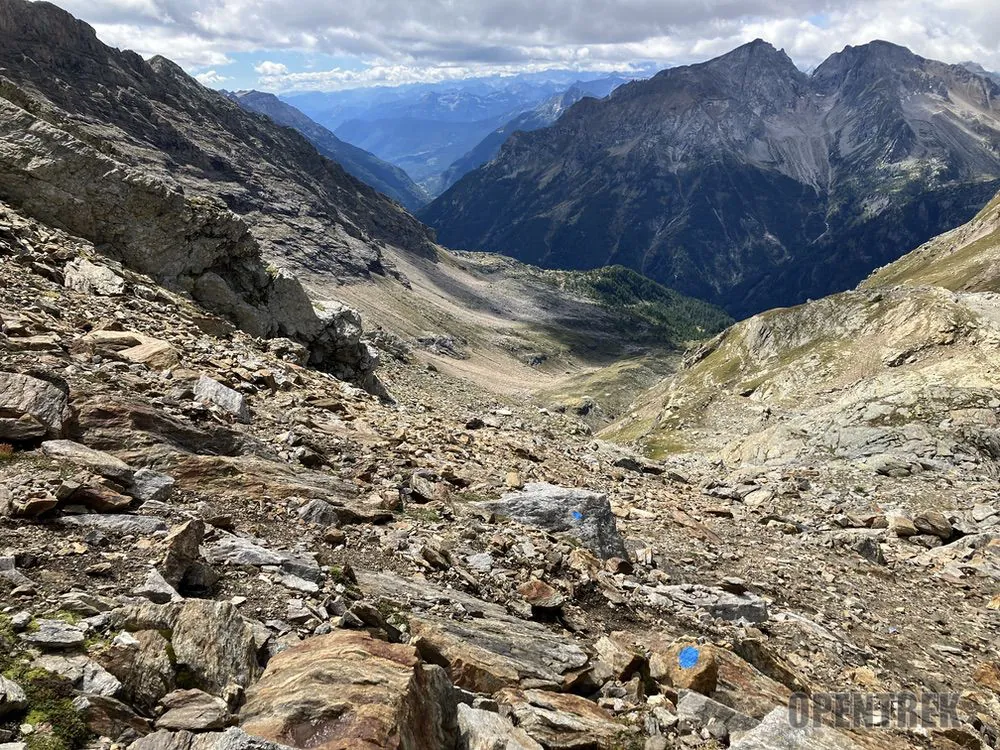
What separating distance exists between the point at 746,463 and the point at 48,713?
158ft

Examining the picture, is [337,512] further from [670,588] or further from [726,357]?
[726,357]

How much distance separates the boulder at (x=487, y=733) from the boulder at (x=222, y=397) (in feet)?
42.2

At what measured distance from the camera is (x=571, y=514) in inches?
703

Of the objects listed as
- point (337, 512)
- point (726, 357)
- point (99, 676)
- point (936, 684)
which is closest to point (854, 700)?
point (936, 684)

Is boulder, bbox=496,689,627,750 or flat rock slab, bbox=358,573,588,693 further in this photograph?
flat rock slab, bbox=358,573,588,693

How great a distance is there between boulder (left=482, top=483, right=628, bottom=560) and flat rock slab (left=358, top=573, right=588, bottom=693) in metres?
5.26

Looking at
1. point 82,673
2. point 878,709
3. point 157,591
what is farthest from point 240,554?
point 878,709

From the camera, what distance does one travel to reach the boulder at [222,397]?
18.5 meters

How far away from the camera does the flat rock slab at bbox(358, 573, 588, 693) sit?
9688 millimetres

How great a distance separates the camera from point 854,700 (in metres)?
12.7

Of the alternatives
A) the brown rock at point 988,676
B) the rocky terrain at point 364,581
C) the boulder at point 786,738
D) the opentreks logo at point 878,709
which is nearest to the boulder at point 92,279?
the rocky terrain at point 364,581

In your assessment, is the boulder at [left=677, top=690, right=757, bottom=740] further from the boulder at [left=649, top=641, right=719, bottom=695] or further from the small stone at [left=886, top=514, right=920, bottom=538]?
the small stone at [left=886, top=514, right=920, bottom=538]

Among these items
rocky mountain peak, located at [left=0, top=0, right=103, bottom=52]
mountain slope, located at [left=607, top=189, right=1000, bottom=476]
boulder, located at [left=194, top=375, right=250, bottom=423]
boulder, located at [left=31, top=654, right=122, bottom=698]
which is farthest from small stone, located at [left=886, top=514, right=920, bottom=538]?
rocky mountain peak, located at [left=0, top=0, right=103, bottom=52]

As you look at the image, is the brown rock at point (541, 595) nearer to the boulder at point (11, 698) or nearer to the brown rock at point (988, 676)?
the boulder at point (11, 698)
